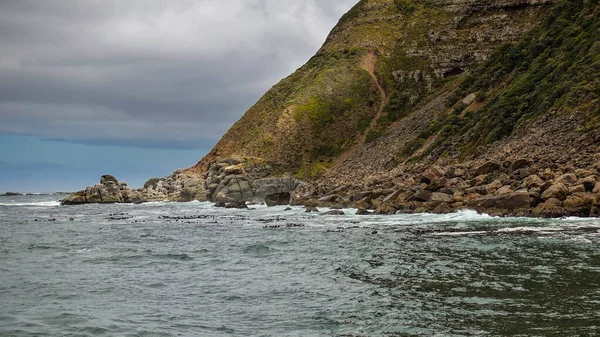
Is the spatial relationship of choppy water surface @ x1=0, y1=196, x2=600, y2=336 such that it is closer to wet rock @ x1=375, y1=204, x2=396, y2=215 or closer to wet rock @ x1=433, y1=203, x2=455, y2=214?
wet rock @ x1=433, y1=203, x2=455, y2=214

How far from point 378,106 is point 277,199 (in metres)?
57.5

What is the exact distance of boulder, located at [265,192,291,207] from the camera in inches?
3499

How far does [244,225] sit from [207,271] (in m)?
25.9

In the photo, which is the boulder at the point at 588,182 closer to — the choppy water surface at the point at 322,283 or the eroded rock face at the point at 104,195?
the choppy water surface at the point at 322,283

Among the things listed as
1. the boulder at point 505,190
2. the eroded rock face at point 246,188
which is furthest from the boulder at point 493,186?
the eroded rock face at point 246,188

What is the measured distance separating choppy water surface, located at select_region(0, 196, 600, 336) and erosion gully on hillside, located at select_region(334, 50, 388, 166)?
82.4 metres

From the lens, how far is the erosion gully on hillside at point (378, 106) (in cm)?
12666

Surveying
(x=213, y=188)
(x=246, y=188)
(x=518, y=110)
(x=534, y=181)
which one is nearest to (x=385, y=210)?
(x=534, y=181)

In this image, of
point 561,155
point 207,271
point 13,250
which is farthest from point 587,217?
point 13,250

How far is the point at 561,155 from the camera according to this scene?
51469mm

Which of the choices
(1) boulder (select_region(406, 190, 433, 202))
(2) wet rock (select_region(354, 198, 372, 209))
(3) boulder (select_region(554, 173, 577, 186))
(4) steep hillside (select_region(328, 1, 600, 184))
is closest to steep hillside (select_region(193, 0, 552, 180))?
(4) steep hillside (select_region(328, 1, 600, 184))

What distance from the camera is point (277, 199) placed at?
8981 centimetres

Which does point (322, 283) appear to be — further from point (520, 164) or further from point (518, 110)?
point (518, 110)

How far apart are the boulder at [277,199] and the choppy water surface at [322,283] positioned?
44486mm
